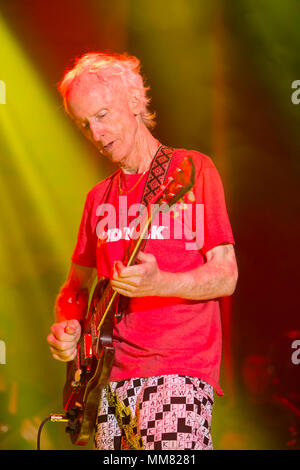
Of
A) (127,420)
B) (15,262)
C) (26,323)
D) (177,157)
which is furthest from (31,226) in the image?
(127,420)

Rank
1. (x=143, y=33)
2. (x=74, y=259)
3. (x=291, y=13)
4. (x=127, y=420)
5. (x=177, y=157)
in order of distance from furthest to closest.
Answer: (x=143, y=33), (x=291, y=13), (x=74, y=259), (x=177, y=157), (x=127, y=420)

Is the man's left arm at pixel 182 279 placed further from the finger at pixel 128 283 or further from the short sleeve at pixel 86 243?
the short sleeve at pixel 86 243

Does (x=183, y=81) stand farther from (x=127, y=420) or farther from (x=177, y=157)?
(x=127, y=420)

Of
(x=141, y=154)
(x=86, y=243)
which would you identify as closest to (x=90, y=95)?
(x=141, y=154)

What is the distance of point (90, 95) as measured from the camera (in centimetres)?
263

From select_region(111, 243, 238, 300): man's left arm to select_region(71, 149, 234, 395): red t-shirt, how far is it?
85mm

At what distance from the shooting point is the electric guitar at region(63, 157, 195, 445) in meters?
2.14

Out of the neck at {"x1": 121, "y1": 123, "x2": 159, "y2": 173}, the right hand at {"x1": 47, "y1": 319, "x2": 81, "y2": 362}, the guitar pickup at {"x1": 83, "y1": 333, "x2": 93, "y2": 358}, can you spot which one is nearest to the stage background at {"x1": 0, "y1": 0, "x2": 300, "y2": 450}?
the neck at {"x1": 121, "y1": 123, "x2": 159, "y2": 173}

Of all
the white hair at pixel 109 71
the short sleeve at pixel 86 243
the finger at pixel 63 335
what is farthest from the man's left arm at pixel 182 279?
the white hair at pixel 109 71

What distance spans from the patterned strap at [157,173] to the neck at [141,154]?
90 mm

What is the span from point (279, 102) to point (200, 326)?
2735mm

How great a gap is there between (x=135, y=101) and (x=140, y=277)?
113cm

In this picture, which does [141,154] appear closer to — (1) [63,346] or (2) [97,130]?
(2) [97,130]

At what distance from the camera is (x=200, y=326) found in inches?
88.1
